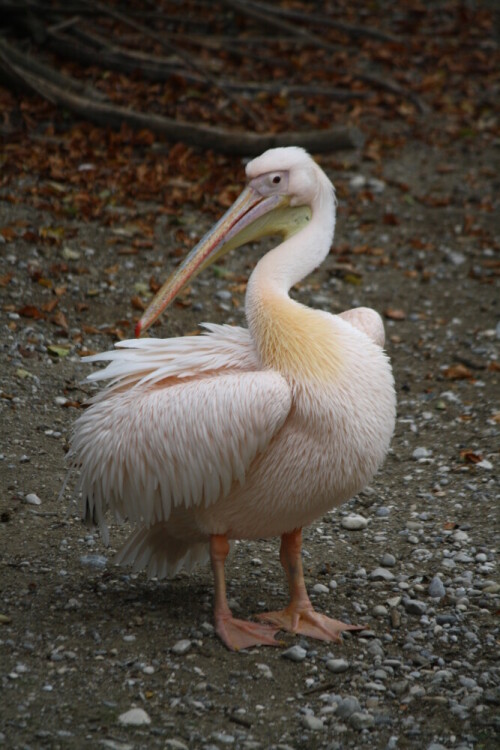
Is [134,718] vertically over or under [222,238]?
under

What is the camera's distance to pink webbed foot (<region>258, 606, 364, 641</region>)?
367 centimetres

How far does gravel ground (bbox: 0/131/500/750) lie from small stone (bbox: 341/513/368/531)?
0.01 m

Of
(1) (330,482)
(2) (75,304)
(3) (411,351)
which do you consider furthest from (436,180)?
(1) (330,482)

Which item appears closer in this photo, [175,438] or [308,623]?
[175,438]

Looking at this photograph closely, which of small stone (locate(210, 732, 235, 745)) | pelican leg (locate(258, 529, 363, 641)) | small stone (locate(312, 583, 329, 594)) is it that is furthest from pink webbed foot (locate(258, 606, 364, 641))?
small stone (locate(210, 732, 235, 745))

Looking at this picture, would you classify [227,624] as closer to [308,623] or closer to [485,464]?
Answer: [308,623]

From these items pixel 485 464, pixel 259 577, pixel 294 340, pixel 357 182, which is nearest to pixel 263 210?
pixel 294 340

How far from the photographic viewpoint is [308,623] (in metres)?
3.72

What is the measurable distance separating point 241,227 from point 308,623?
158 cm

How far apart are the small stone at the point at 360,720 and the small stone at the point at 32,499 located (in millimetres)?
1828

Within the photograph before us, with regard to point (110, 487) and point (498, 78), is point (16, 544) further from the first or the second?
point (498, 78)

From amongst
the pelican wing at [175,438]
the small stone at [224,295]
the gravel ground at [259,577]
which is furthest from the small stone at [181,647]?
the small stone at [224,295]

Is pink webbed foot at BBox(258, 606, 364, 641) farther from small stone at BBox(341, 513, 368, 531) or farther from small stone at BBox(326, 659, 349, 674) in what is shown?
small stone at BBox(341, 513, 368, 531)

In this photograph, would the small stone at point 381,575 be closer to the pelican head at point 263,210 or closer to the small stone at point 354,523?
the small stone at point 354,523
